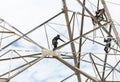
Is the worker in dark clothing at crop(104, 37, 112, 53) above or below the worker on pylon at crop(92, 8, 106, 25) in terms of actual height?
below

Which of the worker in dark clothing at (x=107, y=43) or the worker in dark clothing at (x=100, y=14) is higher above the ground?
the worker in dark clothing at (x=100, y=14)

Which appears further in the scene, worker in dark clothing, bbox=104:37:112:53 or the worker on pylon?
worker in dark clothing, bbox=104:37:112:53

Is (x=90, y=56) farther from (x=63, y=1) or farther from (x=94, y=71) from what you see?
(x=63, y=1)

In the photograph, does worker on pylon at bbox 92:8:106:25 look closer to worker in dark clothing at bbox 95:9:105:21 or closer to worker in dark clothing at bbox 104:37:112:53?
worker in dark clothing at bbox 95:9:105:21

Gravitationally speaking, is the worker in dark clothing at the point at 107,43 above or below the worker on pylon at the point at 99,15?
below

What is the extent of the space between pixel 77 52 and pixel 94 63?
1816 millimetres

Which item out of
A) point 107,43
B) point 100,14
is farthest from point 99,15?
point 107,43

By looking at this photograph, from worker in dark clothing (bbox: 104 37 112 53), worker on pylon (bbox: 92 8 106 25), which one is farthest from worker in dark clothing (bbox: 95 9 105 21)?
worker in dark clothing (bbox: 104 37 112 53)

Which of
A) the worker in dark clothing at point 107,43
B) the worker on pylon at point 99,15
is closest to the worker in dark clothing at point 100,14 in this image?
the worker on pylon at point 99,15

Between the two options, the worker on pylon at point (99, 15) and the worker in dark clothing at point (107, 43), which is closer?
the worker on pylon at point (99, 15)

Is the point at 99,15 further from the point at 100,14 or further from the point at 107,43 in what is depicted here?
the point at 107,43

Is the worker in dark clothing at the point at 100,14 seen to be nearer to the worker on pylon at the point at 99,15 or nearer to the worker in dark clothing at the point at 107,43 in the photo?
the worker on pylon at the point at 99,15

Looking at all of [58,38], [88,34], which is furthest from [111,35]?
[58,38]

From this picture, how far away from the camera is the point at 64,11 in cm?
2789
